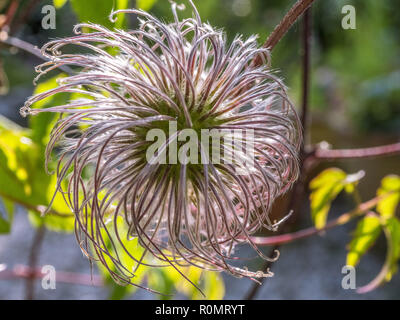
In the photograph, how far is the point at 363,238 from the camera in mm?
419

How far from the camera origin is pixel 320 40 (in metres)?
2.01

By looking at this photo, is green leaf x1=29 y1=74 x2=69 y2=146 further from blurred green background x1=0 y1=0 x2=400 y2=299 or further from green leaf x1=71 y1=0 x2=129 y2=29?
blurred green background x1=0 y1=0 x2=400 y2=299

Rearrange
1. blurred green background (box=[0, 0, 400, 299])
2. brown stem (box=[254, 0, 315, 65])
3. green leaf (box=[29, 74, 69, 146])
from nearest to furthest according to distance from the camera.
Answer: brown stem (box=[254, 0, 315, 65]) → green leaf (box=[29, 74, 69, 146]) → blurred green background (box=[0, 0, 400, 299])

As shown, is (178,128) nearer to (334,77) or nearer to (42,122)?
(42,122)

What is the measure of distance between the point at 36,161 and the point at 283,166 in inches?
8.3

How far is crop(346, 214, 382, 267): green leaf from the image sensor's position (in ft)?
1.35

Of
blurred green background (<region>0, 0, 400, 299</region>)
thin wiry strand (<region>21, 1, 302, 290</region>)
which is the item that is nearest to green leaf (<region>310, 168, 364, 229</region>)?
thin wiry strand (<region>21, 1, 302, 290</region>)

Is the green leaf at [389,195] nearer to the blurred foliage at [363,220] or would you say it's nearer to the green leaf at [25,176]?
the blurred foliage at [363,220]

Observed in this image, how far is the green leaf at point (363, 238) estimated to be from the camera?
0.41 meters

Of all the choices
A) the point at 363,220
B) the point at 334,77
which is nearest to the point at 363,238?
the point at 363,220

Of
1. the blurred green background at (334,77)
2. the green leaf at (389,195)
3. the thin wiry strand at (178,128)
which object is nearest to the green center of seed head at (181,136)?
the thin wiry strand at (178,128)

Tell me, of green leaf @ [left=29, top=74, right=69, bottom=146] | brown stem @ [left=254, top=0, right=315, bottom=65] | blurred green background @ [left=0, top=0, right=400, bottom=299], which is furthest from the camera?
blurred green background @ [left=0, top=0, right=400, bottom=299]

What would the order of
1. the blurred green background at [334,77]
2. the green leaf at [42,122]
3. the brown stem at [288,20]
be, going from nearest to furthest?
the brown stem at [288,20]
the green leaf at [42,122]
the blurred green background at [334,77]
